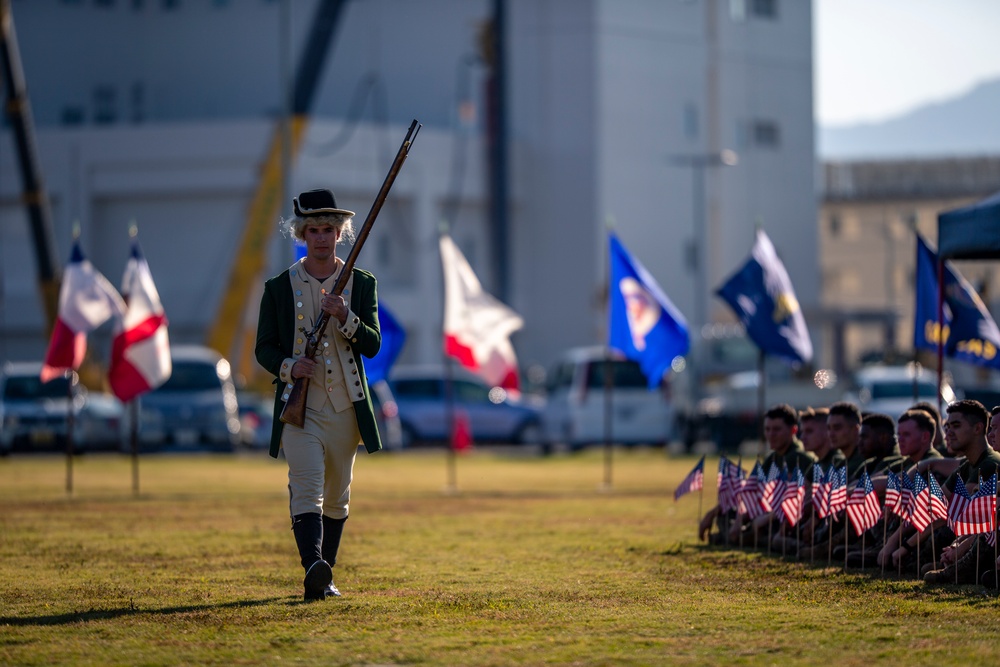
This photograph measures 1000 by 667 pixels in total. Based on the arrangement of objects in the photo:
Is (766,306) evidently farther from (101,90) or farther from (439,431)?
(101,90)

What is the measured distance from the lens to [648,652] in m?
7.50

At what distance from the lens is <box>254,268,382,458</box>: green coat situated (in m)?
9.47

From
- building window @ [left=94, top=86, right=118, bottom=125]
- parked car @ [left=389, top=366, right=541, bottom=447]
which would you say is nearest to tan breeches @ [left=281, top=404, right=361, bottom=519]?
parked car @ [left=389, top=366, right=541, bottom=447]

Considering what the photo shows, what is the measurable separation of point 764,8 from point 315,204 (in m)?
53.6

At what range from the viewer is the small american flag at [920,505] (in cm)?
995

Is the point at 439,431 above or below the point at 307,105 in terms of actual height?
below

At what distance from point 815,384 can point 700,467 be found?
19521 millimetres

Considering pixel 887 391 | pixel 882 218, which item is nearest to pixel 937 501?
pixel 887 391

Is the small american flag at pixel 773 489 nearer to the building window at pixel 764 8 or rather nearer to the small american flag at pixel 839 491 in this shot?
the small american flag at pixel 839 491

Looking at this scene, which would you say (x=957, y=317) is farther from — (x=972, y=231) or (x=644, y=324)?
(x=644, y=324)

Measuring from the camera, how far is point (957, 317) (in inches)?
627

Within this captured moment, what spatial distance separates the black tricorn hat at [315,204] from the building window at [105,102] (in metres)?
49.5

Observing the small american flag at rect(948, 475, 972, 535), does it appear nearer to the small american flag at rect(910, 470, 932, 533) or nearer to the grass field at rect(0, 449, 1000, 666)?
the small american flag at rect(910, 470, 932, 533)

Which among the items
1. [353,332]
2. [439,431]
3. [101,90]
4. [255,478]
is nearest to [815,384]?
[439,431]
